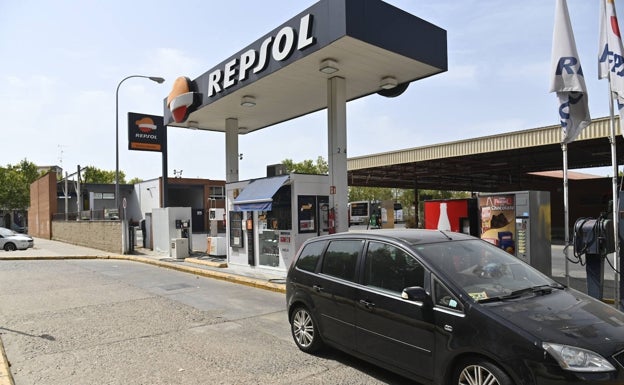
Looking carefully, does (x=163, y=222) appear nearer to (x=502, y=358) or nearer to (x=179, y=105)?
(x=179, y=105)

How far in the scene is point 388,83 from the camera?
11766 millimetres

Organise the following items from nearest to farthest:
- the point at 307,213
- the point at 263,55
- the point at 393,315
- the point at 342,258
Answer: the point at 393,315 → the point at 342,258 → the point at 263,55 → the point at 307,213

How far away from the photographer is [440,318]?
390 cm

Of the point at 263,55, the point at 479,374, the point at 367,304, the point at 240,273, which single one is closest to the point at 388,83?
the point at 263,55

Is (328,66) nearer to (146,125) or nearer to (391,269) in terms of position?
(391,269)

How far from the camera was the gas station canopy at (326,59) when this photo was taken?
9.20 metres

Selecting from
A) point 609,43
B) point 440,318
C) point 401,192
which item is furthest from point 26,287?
point 401,192

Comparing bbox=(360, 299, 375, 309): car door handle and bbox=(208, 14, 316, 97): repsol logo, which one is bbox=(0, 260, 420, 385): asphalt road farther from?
bbox=(208, 14, 316, 97): repsol logo

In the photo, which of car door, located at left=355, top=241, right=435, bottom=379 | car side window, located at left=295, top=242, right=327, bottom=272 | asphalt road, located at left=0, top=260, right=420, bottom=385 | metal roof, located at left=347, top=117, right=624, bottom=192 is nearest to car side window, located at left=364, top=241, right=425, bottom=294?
car door, located at left=355, top=241, right=435, bottom=379

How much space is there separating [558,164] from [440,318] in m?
29.0

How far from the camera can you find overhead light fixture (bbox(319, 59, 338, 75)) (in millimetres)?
10300

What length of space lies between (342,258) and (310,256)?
0.70 m

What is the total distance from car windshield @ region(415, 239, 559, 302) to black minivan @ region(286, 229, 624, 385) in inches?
0.5

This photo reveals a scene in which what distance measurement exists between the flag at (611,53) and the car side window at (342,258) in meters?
4.76
